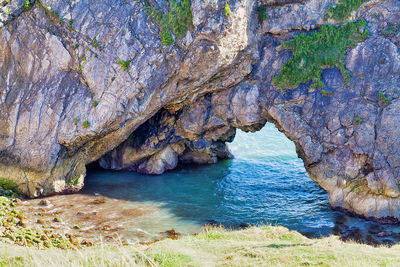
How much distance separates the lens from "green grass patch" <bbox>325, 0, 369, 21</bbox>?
27.4m

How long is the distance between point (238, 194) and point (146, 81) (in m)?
12.5

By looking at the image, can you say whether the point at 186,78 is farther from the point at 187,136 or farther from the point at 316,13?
the point at 316,13

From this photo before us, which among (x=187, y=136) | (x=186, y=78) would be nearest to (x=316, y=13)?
(x=186, y=78)

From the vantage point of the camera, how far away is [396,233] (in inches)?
899

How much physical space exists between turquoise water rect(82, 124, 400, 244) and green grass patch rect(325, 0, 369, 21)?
48.5ft

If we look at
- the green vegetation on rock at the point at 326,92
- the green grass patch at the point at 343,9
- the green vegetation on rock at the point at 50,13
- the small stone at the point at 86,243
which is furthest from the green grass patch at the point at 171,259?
the green grass patch at the point at 343,9

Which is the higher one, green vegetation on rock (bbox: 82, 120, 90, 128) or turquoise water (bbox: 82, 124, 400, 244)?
green vegetation on rock (bbox: 82, 120, 90, 128)

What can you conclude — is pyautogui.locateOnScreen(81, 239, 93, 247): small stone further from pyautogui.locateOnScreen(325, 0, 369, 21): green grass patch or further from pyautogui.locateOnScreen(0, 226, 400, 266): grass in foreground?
pyautogui.locateOnScreen(325, 0, 369, 21): green grass patch

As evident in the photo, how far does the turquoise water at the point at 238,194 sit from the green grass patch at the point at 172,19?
42.4 ft

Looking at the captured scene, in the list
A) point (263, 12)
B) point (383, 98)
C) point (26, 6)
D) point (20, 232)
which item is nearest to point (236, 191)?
point (383, 98)

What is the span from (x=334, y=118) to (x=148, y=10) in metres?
16.6

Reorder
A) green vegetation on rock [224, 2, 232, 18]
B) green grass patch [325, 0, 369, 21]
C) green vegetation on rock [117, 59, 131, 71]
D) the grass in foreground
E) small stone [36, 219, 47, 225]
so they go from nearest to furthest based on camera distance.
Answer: the grass in foreground, small stone [36, 219, 47, 225], green vegetation on rock [224, 2, 232, 18], green vegetation on rock [117, 59, 131, 71], green grass patch [325, 0, 369, 21]

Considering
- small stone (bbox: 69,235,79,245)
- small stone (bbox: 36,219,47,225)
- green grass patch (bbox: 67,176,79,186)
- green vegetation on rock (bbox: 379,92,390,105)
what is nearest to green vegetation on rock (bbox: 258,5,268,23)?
green vegetation on rock (bbox: 379,92,390,105)

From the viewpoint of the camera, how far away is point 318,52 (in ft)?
92.6
